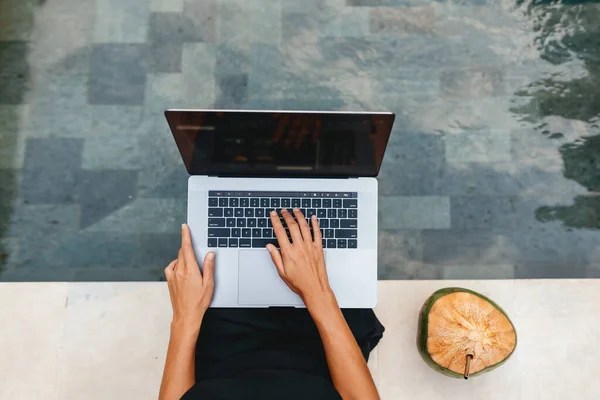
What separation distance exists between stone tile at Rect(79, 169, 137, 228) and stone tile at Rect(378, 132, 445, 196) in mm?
732

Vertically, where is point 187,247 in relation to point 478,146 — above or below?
below

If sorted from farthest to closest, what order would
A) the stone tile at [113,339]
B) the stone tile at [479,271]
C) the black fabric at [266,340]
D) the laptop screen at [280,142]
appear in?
the stone tile at [479,271] < the stone tile at [113,339] < the black fabric at [266,340] < the laptop screen at [280,142]

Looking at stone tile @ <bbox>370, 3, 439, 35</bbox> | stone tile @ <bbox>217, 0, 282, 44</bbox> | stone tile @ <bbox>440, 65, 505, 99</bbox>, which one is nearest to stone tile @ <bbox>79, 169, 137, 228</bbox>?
stone tile @ <bbox>217, 0, 282, 44</bbox>

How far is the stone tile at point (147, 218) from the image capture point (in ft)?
4.45

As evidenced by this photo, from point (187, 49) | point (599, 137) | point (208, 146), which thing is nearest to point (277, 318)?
point (208, 146)

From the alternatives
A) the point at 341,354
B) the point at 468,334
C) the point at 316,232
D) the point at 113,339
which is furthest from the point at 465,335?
the point at 113,339

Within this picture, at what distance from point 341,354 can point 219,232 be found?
1.27ft

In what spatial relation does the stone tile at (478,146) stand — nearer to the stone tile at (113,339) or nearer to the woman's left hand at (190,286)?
the woman's left hand at (190,286)

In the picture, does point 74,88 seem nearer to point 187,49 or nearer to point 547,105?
point 187,49

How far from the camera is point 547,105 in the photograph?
142cm

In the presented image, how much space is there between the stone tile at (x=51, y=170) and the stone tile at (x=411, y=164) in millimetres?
895

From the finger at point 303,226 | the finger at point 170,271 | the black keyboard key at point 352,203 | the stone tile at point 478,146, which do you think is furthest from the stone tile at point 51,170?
the stone tile at point 478,146

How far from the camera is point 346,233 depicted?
3.65ft

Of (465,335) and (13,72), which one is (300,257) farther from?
(13,72)
